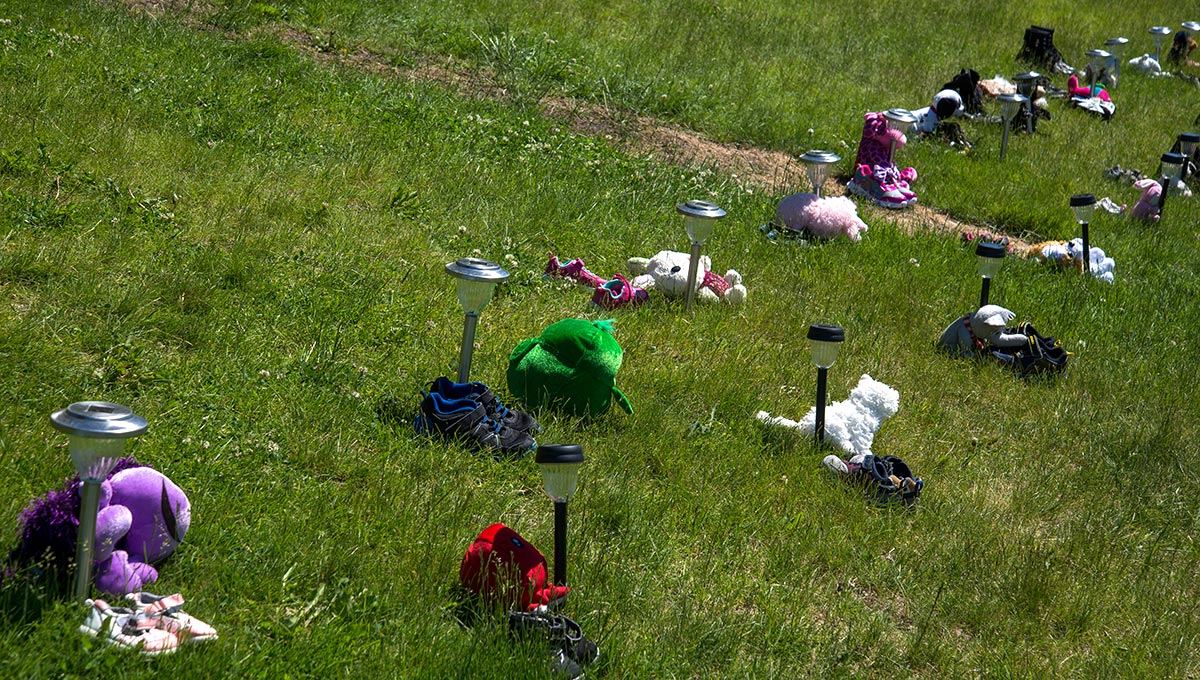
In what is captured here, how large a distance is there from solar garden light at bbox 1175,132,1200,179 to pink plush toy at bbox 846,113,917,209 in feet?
7.42

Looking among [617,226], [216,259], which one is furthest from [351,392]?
[617,226]

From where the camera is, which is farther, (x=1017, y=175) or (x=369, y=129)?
(x=1017, y=175)

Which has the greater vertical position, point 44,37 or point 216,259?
point 44,37

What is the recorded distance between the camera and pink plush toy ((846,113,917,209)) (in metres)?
9.71

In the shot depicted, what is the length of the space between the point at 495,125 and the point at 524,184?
4.20 feet

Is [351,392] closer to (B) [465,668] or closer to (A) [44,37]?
(B) [465,668]

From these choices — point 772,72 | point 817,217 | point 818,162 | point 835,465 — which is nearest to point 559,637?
point 835,465

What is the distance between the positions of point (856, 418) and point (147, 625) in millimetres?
3295

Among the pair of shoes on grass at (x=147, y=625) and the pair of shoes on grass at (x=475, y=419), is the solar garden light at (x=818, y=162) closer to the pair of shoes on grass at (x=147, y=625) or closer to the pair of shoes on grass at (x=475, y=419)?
the pair of shoes on grass at (x=475, y=419)

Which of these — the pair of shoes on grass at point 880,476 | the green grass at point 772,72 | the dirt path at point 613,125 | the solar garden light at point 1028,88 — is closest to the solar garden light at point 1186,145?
the green grass at point 772,72

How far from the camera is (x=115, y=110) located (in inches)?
274

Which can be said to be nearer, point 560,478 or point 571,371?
point 560,478

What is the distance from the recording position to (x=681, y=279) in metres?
6.51

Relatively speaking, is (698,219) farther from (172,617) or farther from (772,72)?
(772,72)
